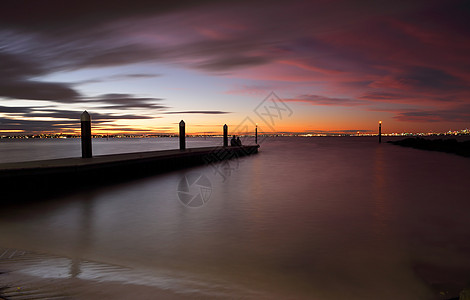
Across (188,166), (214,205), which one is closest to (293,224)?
(214,205)

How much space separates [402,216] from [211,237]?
4719mm

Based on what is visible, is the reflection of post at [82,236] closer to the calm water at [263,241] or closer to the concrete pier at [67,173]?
the calm water at [263,241]

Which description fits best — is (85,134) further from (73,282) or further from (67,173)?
(73,282)

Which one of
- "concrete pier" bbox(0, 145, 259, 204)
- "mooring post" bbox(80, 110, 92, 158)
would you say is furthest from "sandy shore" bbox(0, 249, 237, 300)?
"mooring post" bbox(80, 110, 92, 158)

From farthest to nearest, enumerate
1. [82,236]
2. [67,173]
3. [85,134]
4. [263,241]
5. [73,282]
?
[85,134], [67,173], [82,236], [263,241], [73,282]

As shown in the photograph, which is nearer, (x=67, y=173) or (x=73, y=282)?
(x=73, y=282)

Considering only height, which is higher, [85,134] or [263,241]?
[85,134]

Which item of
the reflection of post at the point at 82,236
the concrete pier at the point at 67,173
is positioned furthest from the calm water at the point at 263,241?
the concrete pier at the point at 67,173

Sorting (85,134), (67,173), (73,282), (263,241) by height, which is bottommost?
(263,241)

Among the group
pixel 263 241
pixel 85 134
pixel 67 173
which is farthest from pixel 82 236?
pixel 85 134

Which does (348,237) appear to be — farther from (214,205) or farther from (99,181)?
(99,181)

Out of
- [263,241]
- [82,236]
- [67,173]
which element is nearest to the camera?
[263,241]

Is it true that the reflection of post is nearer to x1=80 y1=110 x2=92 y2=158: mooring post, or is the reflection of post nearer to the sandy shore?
the sandy shore

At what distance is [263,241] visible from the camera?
18.5 feet
